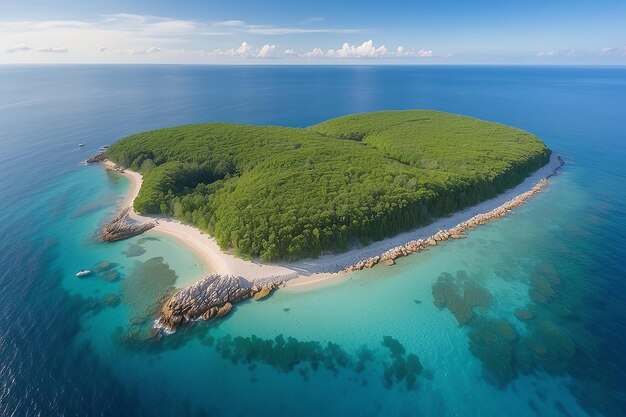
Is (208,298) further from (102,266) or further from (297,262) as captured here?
(102,266)

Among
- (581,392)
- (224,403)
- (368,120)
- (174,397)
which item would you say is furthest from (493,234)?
(368,120)

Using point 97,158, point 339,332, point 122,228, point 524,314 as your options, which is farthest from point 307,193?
point 97,158

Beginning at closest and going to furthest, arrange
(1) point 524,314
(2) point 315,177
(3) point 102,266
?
(1) point 524,314 < (3) point 102,266 < (2) point 315,177

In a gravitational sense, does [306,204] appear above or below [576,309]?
above

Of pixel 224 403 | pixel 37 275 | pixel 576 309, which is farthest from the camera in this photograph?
pixel 37 275

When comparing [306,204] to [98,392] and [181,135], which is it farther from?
[181,135]

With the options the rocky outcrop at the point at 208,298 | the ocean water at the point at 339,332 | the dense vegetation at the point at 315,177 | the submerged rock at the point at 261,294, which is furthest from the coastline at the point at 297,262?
the ocean water at the point at 339,332

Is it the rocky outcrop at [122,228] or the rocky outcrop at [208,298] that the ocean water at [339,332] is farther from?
the rocky outcrop at [122,228]
